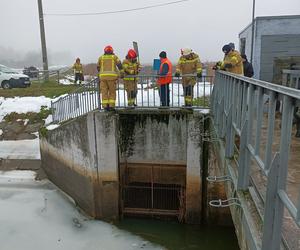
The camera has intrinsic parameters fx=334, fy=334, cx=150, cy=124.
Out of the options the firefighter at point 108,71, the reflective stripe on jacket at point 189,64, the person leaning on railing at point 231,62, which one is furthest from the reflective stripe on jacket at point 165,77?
the person leaning on railing at point 231,62

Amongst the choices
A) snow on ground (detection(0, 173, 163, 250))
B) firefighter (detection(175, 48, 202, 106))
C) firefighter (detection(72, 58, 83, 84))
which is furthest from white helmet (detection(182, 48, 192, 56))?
firefighter (detection(72, 58, 83, 84))

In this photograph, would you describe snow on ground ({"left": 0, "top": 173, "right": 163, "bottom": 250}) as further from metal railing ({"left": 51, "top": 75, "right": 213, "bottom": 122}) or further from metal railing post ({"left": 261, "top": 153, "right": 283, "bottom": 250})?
metal railing post ({"left": 261, "top": 153, "right": 283, "bottom": 250})

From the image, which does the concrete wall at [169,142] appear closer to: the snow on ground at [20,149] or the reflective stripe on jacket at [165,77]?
the reflective stripe on jacket at [165,77]

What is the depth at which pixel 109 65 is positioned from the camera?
8.09 metres

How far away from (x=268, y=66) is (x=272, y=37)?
0.91 meters

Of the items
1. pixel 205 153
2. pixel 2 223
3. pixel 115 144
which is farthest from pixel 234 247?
pixel 2 223

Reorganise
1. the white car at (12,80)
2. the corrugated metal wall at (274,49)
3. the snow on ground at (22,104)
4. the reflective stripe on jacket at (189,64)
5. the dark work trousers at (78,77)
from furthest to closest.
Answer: the white car at (12,80)
the dark work trousers at (78,77)
the snow on ground at (22,104)
the corrugated metal wall at (274,49)
the reflective stripe on jacket at (189,64)

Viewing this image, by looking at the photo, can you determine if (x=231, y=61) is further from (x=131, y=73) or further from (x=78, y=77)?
(x=78, y=77)

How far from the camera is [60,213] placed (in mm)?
8930

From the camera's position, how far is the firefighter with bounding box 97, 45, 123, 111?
8055 millimetres

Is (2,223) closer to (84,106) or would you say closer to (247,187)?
(84,106)

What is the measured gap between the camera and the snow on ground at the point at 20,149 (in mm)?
12039

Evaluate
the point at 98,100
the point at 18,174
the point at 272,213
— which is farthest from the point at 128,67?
the point at 272,213

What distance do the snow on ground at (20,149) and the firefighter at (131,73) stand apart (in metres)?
5.07
